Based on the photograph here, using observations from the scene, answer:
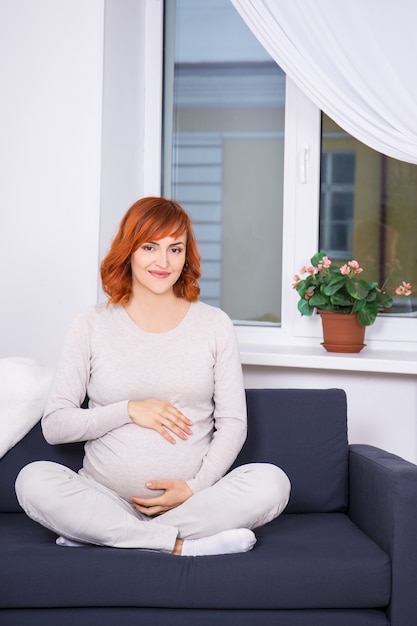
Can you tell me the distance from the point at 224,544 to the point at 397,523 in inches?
16.8

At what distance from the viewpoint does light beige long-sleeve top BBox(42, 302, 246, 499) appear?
232 cm

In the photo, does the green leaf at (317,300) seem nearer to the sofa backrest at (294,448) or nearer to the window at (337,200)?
the window at (337,200)

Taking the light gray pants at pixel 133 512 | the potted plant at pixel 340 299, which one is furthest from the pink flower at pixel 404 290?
the light gray pants at pixel 133 512

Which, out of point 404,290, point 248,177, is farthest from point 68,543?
point 248,177

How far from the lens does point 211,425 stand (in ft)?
8.04

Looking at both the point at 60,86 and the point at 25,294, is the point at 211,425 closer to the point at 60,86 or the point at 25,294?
the point at 25,294

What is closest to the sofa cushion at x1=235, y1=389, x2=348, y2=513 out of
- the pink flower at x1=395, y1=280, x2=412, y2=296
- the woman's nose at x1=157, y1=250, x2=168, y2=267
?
the woman's nose at x1=157, y1=250, x2=168, y2=267

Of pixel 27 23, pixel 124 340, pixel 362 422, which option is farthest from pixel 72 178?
pixel 362 422

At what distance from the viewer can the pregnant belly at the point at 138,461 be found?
2.31 metres

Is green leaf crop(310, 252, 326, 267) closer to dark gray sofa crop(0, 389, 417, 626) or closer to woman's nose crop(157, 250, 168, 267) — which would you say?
woman's nose crop(157, 250, 168, 267)

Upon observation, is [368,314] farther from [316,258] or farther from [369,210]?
[369,210]

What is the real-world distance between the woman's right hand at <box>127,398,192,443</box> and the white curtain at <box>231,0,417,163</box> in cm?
128

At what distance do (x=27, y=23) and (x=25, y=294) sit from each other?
0.99 meters

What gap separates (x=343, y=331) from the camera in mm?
3119
